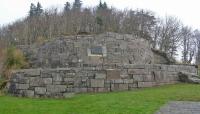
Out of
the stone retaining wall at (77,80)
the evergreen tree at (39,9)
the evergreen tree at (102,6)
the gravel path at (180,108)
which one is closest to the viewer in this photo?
the gravel path at (180,108)

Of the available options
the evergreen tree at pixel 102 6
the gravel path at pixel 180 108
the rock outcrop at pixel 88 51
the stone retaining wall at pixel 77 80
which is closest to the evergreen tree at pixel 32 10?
the evergreen tree at pixel 102 6

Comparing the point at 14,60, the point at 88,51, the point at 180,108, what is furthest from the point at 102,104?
the point at 14,60

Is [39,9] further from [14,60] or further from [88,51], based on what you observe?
[88,51]

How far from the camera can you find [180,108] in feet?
28.1

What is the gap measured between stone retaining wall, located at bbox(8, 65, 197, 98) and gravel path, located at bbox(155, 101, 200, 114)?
3382 mm

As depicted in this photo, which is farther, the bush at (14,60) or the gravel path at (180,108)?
the bush at (14,60)

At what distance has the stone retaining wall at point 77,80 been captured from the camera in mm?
11766

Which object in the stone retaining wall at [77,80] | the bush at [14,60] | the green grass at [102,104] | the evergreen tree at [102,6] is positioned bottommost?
the green grass at [102,104]

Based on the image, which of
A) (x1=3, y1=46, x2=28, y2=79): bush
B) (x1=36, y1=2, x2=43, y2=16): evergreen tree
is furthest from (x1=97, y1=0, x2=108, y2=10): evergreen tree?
(x1=3, y1=46, x2=28, y2=79): bush

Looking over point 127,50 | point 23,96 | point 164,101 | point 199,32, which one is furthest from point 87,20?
point 164,101

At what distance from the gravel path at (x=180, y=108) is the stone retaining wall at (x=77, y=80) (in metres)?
3.38

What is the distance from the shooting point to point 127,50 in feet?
59.7

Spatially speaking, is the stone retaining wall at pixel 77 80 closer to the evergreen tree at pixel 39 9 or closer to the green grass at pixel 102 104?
the green grass at pixel 102 104

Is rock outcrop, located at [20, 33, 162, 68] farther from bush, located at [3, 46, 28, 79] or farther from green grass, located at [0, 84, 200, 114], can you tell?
green grass, located at [0, 84, 200, 114]
